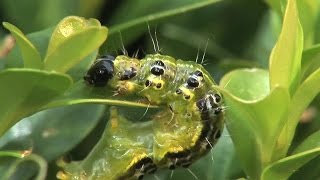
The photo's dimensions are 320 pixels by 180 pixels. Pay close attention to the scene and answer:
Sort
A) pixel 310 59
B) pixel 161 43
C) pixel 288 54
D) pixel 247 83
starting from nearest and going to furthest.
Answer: pixel 288 54 < pixel 310 59 < pixel 247 83 < pixel 161 43

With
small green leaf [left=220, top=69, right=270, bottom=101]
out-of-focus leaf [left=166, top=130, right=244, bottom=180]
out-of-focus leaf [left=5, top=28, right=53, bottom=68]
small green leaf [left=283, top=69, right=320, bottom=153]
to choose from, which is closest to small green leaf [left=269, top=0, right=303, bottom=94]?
small green leaf [left=283, top=69, right=320, bottom=153]

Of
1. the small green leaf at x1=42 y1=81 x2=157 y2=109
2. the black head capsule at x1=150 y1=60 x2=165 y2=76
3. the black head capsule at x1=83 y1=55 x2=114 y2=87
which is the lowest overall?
the black head capsule at x1=150 y1=60 x2=165 y2=76

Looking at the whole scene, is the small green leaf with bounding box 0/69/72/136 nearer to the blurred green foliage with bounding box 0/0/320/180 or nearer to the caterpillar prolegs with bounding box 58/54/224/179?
the blurred green foliage with bounding box 0/0/320/180

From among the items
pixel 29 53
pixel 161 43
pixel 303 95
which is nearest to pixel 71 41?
pixel 29 53

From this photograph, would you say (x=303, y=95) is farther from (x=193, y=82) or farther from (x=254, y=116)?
(x=193, y=82)

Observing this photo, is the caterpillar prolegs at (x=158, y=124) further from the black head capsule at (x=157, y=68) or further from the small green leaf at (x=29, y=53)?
the small green leaf at (x=29, y=53)
